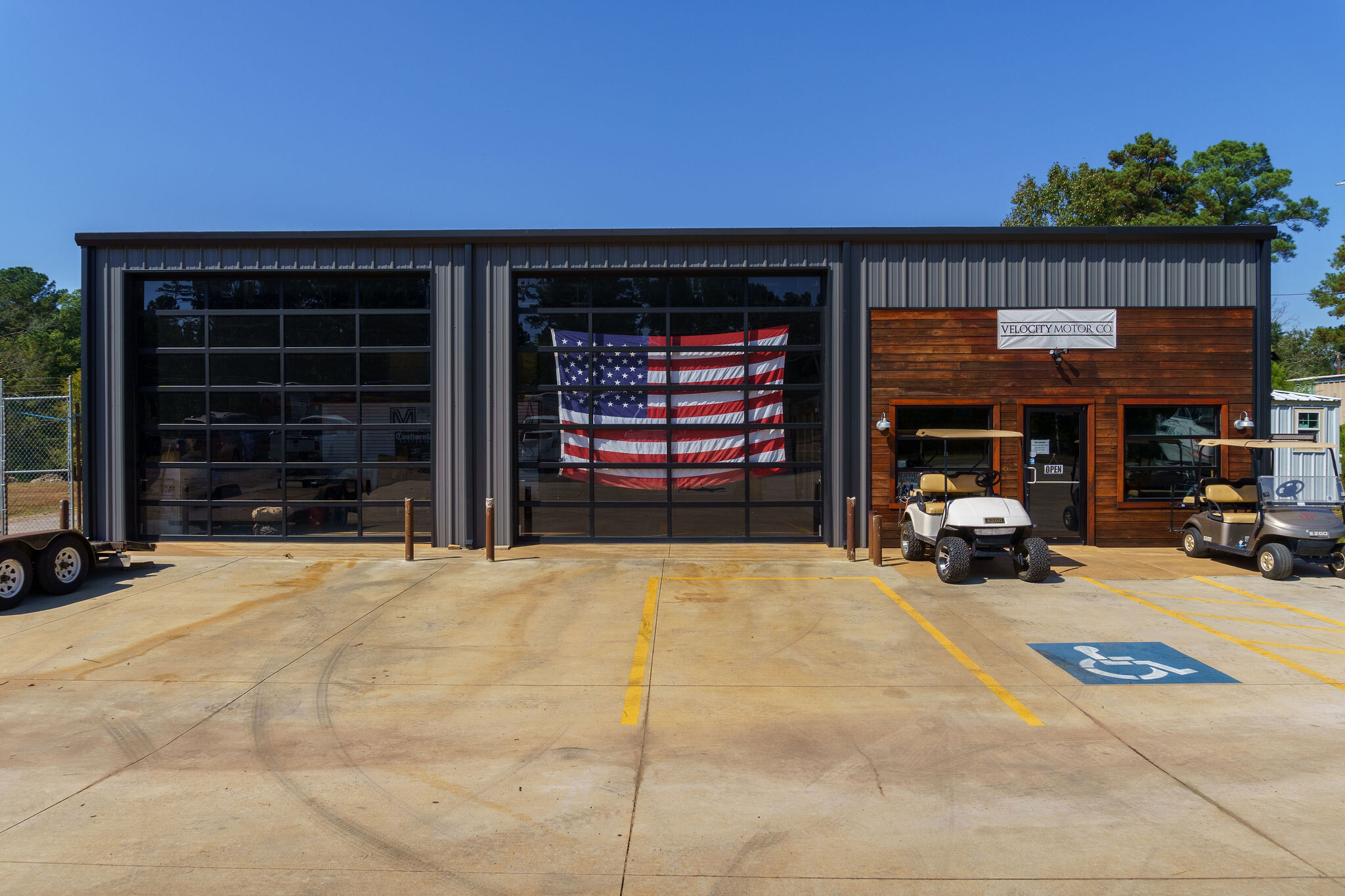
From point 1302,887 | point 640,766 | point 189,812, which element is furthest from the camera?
point 640,766

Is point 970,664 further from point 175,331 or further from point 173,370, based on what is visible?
point 175,331

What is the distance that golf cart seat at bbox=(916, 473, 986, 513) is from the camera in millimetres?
10695

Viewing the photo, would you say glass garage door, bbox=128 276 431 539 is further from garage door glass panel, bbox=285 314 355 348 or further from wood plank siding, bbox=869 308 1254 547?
wood plank siding, bbox=869 308 1254 547

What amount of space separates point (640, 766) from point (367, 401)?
10.3m

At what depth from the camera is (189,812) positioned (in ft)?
13.3

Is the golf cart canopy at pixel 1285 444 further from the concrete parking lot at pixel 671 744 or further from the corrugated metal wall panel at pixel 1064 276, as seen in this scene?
the corrugated metal wall panel at pixel 1064 276

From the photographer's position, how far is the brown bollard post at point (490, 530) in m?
11.4

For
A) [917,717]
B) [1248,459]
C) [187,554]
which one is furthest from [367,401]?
[1248,459]

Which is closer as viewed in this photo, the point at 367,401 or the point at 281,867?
the point at 281,867

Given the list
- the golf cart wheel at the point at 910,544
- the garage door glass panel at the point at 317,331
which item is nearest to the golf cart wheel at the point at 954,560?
the golf cart wheel at the point at 910,544

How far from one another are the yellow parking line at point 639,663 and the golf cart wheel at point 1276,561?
8.24 meters

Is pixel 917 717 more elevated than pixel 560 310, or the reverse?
pixel 560 310

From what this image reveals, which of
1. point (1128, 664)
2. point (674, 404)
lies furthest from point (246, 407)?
point (1128, 664)

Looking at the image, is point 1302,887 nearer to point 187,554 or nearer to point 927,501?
point 927,501
